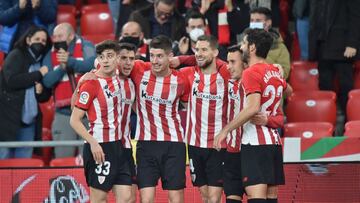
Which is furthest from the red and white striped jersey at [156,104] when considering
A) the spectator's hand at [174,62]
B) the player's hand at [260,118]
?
the player's hand at [260,118]

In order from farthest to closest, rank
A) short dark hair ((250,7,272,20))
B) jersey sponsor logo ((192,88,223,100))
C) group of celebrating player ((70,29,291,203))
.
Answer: short dark hair ((250,7,272,20)) < jersey sponsor logo ((192,88,223,100)) < group of celebrating player ((70,29,291,203))

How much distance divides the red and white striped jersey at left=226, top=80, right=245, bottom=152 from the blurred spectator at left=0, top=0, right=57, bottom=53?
157 inches

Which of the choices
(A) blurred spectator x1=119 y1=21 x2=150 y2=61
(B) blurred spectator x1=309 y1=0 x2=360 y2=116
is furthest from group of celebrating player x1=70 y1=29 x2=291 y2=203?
(B) blurred spectator x1=309 y1=0 x2=360 y2=116

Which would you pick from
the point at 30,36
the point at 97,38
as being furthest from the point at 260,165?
the point at 97,38

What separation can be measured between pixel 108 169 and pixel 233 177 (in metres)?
1.17

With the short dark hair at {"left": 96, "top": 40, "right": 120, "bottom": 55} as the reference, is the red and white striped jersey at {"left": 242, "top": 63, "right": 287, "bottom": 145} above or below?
below

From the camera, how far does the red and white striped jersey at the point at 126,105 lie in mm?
11000

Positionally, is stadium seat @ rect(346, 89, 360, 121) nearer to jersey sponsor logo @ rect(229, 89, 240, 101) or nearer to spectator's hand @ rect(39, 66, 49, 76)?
jersey sponsor logo @ rect(229, 89, 240, 101)

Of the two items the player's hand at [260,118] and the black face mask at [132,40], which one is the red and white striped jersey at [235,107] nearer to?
the player's hand at [260,118]

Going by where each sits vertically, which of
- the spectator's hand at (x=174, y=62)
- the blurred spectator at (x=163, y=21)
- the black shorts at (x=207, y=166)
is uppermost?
the blurred spectator at (x=163, y=21)

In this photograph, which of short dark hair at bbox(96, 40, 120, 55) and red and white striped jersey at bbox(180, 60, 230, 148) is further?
red and white striped jersey at bbox(180, 60, 230, 148)

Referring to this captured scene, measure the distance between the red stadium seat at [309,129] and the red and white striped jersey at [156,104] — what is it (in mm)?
2436

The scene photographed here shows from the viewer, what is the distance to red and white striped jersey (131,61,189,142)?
11109 mm

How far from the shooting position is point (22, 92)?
1359 centimetres
